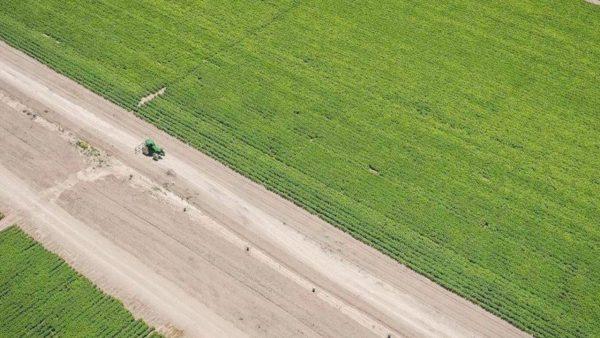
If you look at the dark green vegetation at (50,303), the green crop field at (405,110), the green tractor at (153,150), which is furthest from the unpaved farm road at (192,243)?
the green crop field at (405,110)

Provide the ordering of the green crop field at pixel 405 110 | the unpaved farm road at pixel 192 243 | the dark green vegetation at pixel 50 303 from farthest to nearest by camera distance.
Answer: the green crop field at pixel 405 110 → the unpaved farm road at pixel 192 243 → the dark green vegetation at pixel 50 303

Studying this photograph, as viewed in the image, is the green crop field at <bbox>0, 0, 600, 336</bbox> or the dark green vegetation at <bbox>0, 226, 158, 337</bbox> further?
the green crop field at <bbox>0, 0, 600, 336</bbox>

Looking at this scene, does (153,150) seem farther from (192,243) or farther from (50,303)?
(50,303)

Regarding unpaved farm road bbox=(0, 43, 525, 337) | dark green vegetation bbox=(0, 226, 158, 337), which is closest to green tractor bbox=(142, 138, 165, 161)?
unpaved farm road bbox=(0, 43, 525, 337)

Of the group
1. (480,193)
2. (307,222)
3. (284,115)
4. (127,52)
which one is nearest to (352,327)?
(307,222)

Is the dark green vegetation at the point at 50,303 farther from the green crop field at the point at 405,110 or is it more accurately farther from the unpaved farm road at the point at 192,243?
the green crop field at the point at 405,110

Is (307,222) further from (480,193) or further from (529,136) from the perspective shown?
(529,136)

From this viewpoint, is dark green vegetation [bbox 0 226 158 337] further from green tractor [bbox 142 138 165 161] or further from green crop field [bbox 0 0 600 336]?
green crop field [bbox 0 0 600 336]
